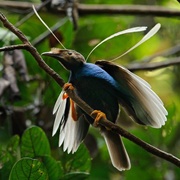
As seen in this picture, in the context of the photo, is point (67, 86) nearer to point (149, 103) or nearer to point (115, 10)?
point (149, 103)

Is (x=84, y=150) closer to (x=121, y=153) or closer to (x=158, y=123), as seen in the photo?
(x=121, y=153)

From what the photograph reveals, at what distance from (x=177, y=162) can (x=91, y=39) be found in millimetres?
1525

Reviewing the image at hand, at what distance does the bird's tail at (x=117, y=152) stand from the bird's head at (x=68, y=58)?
260 mm

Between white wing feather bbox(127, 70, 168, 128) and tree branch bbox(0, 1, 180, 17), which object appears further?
tree branch bbox(0, 1, 180, 17)

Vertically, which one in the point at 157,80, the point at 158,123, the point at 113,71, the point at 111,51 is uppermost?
the point at 113,71

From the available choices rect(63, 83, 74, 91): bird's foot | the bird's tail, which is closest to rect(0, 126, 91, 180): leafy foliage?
the bird's tail

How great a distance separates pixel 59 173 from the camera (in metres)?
1.79

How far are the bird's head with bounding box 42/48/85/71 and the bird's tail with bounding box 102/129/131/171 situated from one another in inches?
10.2

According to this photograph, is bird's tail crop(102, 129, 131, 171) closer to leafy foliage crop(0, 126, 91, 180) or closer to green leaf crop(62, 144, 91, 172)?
leafy foliage crop(0, 126, 91, 180)

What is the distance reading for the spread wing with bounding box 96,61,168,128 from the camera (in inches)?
61.6

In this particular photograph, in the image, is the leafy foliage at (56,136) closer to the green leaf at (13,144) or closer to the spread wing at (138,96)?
the green leaf at (13,144)

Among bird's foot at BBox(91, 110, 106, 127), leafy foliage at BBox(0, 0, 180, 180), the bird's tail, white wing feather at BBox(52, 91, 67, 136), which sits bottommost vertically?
leafy foliage at BBox(0, 0, 180, 180)

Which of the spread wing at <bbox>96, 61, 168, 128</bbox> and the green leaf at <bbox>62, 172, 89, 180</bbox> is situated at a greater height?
the spread wing at <bbox>96, 61, 168, 128</bbox>

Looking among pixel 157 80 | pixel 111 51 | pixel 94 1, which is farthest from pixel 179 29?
pixel 111 51
